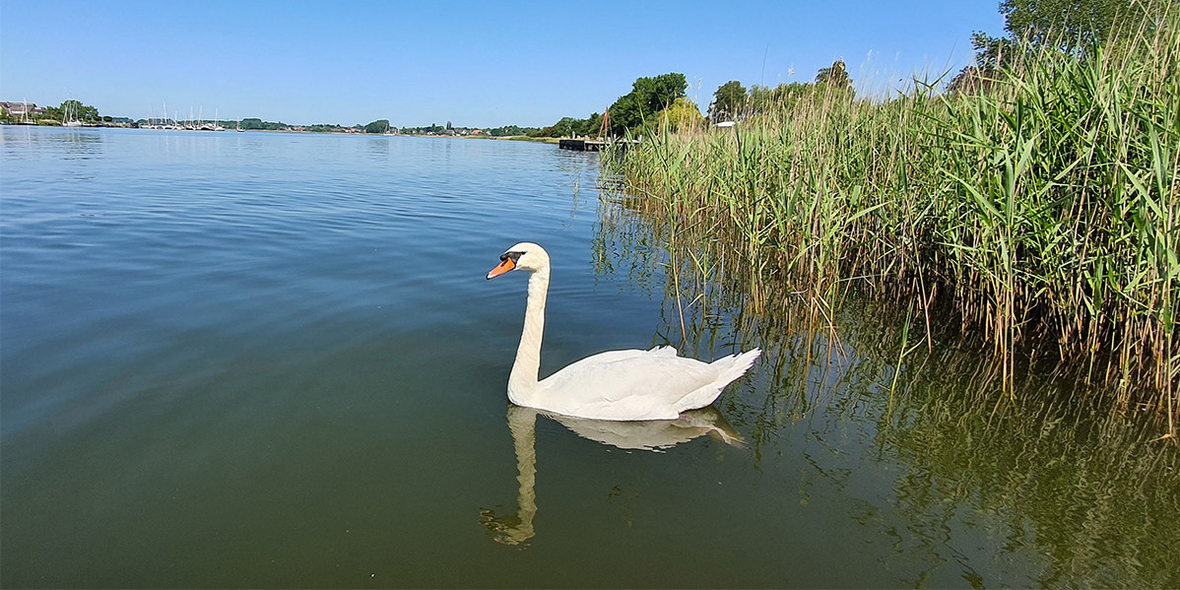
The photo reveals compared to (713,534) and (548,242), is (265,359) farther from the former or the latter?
(548,242)

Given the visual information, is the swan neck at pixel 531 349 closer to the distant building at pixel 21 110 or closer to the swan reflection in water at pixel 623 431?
the swan reflection in water at pixel 623 431

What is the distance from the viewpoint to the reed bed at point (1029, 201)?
4320 mm

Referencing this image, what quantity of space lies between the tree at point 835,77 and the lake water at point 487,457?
8.89ft

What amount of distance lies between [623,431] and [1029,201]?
3.42 meters

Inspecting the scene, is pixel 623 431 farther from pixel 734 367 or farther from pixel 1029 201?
pixel 1029 201

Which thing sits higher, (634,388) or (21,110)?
(21,110)

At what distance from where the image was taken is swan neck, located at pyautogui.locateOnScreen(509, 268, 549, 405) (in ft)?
15.0

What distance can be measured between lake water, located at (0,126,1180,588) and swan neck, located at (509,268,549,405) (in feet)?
0.55

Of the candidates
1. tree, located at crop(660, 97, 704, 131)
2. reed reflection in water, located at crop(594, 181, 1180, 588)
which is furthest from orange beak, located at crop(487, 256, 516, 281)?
tree, located at crop(660, 97, 704, 131)

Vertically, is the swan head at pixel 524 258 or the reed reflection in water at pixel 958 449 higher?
the swan head at pixel 524 258

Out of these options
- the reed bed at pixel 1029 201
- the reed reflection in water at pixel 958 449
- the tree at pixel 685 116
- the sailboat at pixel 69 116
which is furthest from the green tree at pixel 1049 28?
the sailboat at pixel 69 116

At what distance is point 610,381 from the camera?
4.41 metres

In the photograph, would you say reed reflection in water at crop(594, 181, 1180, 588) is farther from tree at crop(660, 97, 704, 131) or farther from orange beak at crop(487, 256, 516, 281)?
tree at crop(660, 97, 704, 131)

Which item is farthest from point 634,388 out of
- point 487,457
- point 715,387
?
point 487,457
